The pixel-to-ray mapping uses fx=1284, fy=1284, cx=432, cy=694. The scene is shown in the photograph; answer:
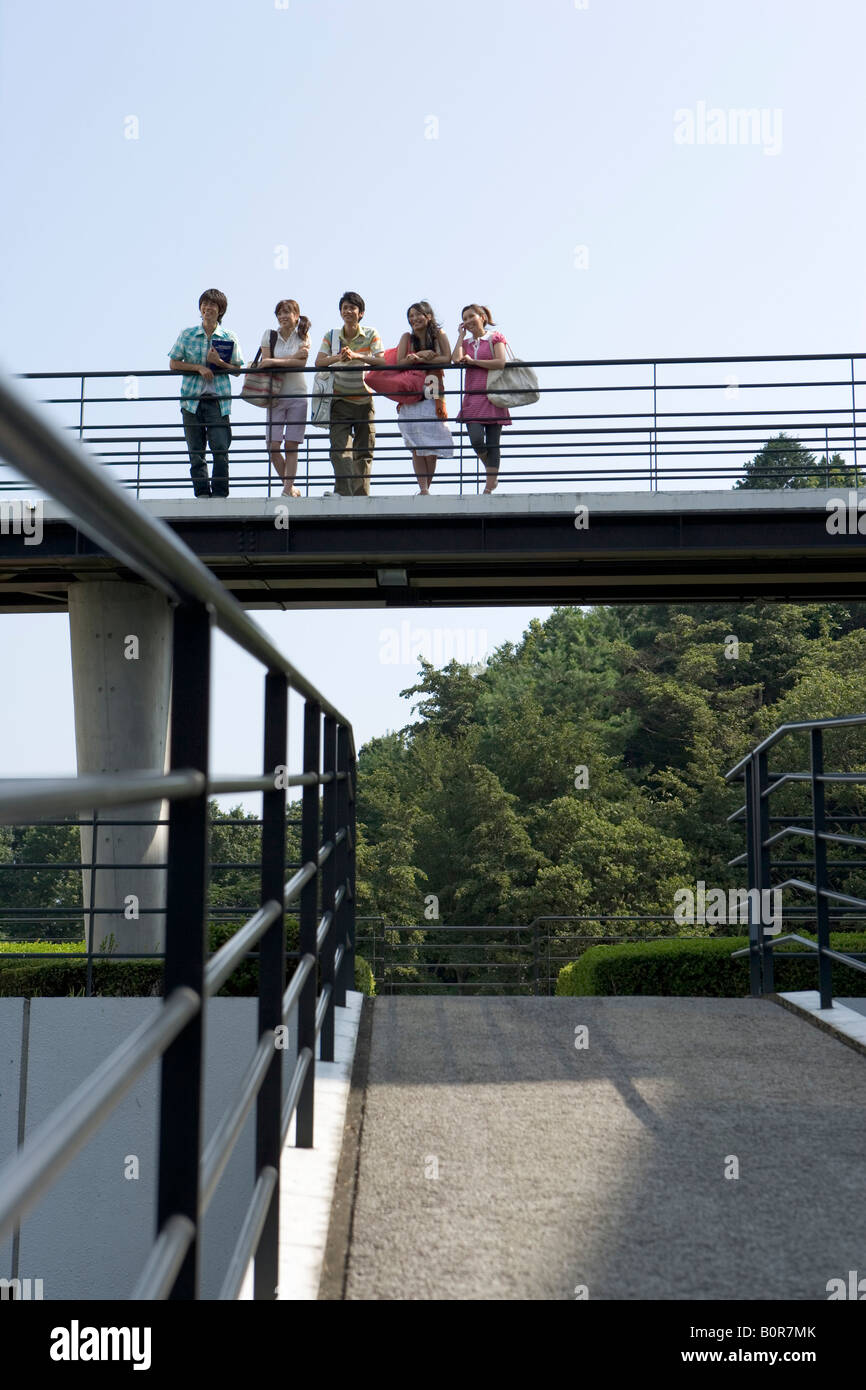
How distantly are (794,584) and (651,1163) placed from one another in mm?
14163

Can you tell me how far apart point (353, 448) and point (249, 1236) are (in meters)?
12.0

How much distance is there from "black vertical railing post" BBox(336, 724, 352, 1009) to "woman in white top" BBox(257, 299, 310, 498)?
23.8 ft

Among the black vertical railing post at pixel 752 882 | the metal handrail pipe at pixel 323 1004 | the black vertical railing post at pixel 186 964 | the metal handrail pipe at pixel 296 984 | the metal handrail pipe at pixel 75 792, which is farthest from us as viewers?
the black vertical railing post at pixel 752 882

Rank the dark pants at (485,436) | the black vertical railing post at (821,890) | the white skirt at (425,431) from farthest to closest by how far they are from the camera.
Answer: the dark pants at (485,436) → the white skirt at (425,431) → the black vertical railing post at (821,890)

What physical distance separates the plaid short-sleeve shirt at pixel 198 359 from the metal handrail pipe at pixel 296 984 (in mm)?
10183

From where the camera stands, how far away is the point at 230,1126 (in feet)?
6.29

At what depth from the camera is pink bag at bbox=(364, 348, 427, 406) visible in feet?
41.9

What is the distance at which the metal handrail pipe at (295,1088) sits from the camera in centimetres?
280

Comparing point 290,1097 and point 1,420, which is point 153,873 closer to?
point 290,1097

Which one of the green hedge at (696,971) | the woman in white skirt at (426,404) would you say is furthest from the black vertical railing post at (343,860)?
the woman in white skirt at (426,404)

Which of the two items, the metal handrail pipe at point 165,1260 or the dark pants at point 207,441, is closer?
the metal handrail pipe at point 165,1260

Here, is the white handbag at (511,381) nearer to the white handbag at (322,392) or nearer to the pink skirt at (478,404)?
the pink skirt at (478,404)

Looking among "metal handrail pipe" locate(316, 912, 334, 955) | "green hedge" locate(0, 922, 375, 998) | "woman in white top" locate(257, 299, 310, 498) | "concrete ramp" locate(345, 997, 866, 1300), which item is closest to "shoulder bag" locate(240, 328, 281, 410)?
"woman in white top" locate(257, 299, 310, 498)

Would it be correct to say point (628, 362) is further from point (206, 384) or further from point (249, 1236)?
point (249, 1236)
